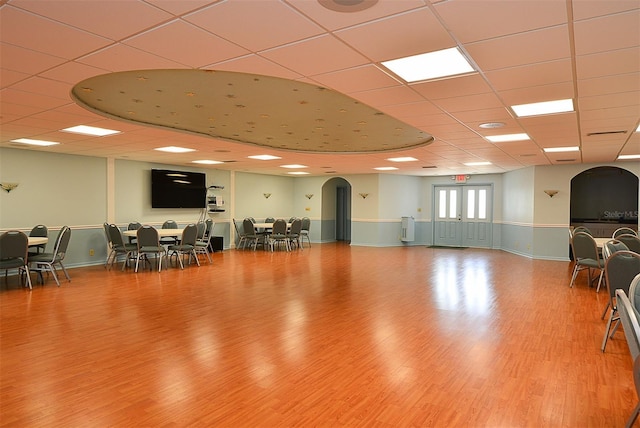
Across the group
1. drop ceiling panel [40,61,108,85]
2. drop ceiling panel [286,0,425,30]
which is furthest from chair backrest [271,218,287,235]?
drop ceiling panel [286,0,425,30]

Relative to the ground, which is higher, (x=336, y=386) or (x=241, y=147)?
(x=241, y=147)

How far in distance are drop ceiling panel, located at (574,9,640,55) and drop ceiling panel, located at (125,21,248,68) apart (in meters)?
2.25

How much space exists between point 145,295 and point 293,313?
101 inches

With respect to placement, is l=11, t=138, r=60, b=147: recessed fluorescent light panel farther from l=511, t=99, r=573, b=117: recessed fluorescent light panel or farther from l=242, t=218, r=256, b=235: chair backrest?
l=511, t=99, r=573, b=117: recessed fluorescent light panel

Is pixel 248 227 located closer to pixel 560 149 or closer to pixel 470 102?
pixel 560 149

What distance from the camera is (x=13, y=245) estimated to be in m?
6.26

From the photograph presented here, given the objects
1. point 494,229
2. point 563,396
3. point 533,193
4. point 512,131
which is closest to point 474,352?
point 563,396

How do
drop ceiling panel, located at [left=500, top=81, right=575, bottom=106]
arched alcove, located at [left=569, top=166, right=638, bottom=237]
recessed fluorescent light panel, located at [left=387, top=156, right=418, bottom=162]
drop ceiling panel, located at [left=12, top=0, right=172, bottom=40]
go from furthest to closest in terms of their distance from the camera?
arched alcove, located at [left=569, top=166, right=638, bottom=237] < recessed fluorescent light panel, located at [left=387, top=156, right=418, bottom=162] < drop ceiling panel, located at [left=500, top=81, right=575, bottom=106] < drop ceiling panel, located at [left=12, top=0, right=172, bottom=40]

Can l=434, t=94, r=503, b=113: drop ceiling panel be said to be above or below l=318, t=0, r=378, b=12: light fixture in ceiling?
above

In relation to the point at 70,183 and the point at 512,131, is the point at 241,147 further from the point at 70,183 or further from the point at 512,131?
the point at 512,131

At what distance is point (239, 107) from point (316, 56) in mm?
2755

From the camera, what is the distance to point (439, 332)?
446 cm

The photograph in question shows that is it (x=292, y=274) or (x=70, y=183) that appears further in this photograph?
(x=70, y=183)

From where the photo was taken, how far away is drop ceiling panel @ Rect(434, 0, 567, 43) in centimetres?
219
